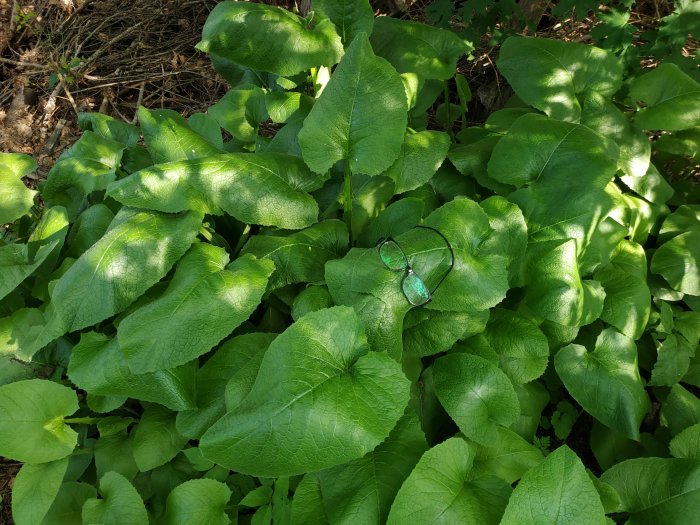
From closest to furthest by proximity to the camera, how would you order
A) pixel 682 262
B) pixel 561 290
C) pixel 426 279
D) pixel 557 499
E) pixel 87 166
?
pixel 557 499 < pixel 426 279 < pixel 561 290 < pixel 682 262 < pixel 87 166

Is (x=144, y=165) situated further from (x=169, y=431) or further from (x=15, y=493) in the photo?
(x=15, y=493)

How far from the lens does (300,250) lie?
1859 millimetres

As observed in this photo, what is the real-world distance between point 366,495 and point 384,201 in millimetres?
1081

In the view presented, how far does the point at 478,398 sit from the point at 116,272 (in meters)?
1.20

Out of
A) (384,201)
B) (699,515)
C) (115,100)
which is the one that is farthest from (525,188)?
(115,100)

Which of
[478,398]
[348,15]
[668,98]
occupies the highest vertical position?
[348,15]

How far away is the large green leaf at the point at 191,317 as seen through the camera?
4.98 feet

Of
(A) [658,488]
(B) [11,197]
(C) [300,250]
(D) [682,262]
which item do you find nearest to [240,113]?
(C) [300,250]

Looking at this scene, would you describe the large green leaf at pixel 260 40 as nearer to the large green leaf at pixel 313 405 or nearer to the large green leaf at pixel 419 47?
the large green leaf at pixel 419 47

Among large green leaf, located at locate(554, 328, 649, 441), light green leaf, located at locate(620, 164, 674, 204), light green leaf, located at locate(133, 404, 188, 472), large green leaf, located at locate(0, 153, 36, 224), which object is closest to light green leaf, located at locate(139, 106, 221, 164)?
large green leaf, located at locate(0, 153, 36, 224)

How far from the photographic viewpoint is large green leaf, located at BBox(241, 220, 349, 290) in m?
1.83

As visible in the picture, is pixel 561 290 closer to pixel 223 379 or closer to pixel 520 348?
pixel 520 348

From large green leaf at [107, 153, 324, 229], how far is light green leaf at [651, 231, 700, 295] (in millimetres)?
1399

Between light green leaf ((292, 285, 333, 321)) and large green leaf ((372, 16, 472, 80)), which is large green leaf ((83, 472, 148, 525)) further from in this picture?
large green leaf ((372, 16, 472, 80))
